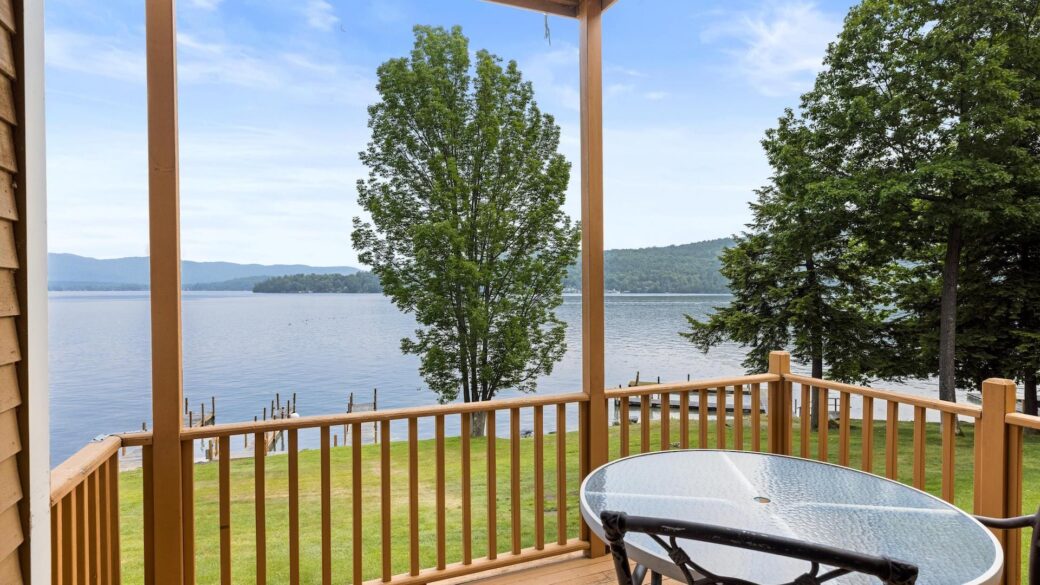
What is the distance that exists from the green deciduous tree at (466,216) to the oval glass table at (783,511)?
20.5 ft

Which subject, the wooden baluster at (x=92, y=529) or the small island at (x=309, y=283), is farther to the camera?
the small island at (x=309, y=283)

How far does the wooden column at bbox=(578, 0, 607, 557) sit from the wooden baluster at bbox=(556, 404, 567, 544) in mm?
114

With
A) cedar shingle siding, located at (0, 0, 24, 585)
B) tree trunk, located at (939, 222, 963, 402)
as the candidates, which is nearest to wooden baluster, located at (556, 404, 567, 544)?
cedar shingle siding, located at (0, 0, 24, 585)

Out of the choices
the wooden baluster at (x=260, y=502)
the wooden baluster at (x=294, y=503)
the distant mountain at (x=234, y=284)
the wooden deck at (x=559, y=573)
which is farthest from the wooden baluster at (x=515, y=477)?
the distant mountain at (x=234, y=284)

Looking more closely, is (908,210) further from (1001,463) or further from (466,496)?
(466,496)

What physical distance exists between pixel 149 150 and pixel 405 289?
601 cm

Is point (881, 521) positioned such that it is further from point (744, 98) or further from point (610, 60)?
point (610, 60)

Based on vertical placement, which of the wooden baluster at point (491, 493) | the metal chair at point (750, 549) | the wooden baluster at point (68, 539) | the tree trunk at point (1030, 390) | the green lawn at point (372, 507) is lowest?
the green lawn at point (372, 507)

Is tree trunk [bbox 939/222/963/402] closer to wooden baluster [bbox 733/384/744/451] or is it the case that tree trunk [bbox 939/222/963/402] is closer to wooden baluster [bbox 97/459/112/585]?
wooden baluster [bbox 733/384/744/451]

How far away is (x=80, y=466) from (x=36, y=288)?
2.21ft

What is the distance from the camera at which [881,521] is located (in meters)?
1.41

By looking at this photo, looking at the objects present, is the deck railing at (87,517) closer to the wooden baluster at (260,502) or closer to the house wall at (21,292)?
the house wall at (21,292)

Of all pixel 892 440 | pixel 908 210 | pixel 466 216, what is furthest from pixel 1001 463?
pixel 908 210

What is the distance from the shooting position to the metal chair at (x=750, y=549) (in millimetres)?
777
